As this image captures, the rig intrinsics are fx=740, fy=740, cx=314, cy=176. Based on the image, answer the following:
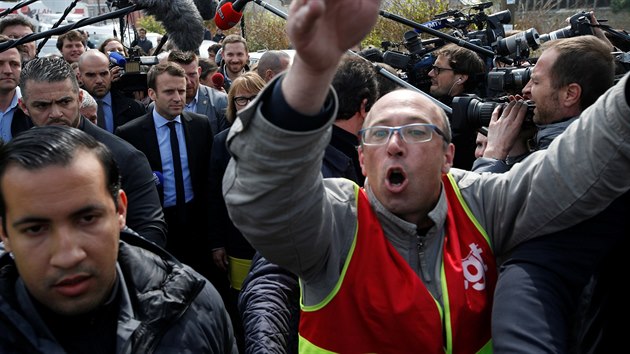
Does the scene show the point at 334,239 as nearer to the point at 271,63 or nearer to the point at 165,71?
the point at 165,71

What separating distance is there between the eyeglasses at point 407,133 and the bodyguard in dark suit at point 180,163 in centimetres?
265

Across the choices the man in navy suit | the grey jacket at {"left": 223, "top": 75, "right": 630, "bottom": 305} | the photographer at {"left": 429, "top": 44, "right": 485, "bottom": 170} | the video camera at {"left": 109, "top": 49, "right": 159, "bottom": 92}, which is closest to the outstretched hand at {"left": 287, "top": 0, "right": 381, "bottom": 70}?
the grey jacket at {"left": 223, "top": 75, "right": 630, "bottom": 305}

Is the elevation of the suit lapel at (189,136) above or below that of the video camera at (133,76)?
above

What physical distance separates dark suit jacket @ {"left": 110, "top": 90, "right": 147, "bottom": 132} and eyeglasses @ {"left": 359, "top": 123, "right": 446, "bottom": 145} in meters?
4.12

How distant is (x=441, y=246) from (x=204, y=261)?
2971mm

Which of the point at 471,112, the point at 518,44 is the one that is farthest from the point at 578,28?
the point at 471,112

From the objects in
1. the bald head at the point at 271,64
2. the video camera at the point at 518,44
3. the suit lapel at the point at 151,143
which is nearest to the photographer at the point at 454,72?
the video camera at the point at 518,44

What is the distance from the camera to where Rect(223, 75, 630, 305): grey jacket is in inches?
59.6

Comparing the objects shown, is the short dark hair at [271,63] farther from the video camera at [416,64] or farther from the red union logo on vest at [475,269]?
the red union logo on vest at [475,269]

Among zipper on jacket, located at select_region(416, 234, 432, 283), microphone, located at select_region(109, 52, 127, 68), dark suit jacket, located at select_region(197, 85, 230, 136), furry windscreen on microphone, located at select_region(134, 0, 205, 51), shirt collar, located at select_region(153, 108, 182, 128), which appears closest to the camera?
zipper on jacket, located at select_region(416, 234, 432, 283)

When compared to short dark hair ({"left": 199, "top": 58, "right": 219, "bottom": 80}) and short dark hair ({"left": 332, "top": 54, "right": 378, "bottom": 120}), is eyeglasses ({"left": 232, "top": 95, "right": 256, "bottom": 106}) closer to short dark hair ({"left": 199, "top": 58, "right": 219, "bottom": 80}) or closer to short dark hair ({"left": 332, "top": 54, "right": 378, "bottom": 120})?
short dark hair ({"left": 332, "top": 54, "right": 378, "bottom": 120})

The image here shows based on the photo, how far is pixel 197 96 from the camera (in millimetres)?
6258

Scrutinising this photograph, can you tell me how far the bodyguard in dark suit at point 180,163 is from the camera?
466 cm

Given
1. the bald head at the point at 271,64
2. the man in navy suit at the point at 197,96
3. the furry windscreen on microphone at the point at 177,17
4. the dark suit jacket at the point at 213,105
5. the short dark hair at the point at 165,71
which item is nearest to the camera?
the furry windscreen on microphone at the point at 177,17
